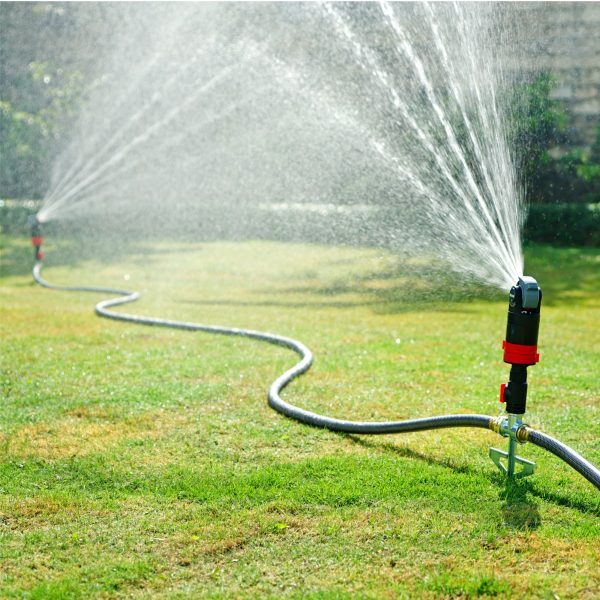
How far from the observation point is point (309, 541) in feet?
10.2

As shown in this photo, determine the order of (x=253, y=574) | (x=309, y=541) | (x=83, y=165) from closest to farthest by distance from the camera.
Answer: (x=253, y=574) < (x=309, y=541) < (x=83, y=165)

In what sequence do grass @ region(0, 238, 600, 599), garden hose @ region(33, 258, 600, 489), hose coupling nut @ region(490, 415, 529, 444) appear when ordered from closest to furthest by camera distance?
grass @ region(0, 238, 600, 599), garden hose @ region(33, 258, 600, 489), hose coupling nut @ region(490, 415, 529, 444)

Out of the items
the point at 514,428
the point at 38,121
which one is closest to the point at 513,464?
the point at 514,428

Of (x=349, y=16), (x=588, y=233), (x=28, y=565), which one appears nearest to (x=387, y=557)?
(x=28, y=565)

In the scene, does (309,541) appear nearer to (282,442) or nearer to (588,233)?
(282,442)

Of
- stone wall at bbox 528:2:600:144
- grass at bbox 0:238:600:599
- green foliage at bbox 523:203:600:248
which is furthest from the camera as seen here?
stone wall at bbox 528:2:600:144

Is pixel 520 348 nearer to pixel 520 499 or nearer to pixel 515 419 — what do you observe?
pixel 515 419

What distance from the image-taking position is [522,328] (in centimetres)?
348

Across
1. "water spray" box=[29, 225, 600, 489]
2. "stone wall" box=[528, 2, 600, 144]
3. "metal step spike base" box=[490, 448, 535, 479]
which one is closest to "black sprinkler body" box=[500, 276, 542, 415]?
"water spray" box=[29, 225, 600, 489]

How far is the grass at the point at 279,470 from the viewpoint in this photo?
9.43ft

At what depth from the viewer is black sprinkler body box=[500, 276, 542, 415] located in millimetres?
3447

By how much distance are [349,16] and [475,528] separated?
10929 mm

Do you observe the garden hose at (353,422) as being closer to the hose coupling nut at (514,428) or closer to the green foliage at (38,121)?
the hose coupling nut at (514,428)

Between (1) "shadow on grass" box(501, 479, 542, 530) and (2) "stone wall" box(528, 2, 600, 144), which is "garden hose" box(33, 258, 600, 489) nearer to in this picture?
(1) "shadow on grass" box(501, 479, 542, 530)
